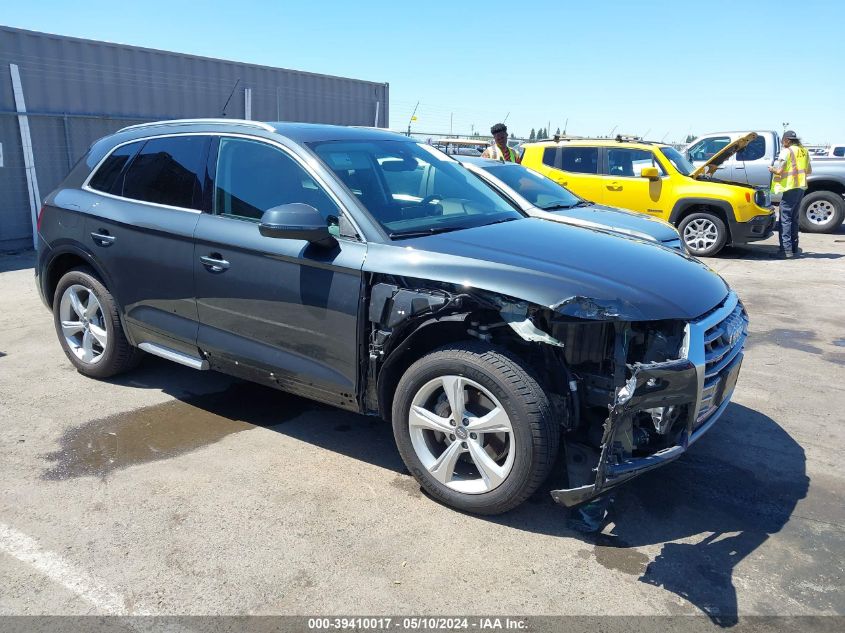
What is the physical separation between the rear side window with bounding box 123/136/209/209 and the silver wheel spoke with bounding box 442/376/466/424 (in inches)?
78.9

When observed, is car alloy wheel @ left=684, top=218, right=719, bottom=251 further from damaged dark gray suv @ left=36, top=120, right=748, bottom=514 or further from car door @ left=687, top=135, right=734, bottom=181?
damaged dark gray suv @ left=36, top=120, right=748, bottom=514

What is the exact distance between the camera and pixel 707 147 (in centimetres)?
1536

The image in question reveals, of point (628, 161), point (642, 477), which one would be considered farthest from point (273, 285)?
point (628, 161)

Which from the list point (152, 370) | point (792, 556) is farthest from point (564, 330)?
point (152, 370)

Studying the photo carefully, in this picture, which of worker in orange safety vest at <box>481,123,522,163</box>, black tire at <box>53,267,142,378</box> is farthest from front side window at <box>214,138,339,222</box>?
worker in orange safety vest at <box>481,123,522,163</box>

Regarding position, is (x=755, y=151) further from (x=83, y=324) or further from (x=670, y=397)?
(x=83, y=324)

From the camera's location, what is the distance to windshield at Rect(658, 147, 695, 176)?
11039 mm

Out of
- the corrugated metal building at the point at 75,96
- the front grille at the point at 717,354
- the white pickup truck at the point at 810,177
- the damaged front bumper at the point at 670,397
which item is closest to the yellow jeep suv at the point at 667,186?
the white pickup truck at the point at 810,177

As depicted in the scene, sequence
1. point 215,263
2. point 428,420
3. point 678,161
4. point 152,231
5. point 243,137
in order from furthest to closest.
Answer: point 678,161, point 152,231, point 243,137, point 215,263, point 428,420

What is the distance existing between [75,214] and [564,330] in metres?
3.63

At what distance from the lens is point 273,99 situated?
14.8 metres

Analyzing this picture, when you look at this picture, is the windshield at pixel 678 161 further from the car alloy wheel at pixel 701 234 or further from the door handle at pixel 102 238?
the door handle at pixel 102 238

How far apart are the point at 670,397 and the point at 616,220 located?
15.4 feet

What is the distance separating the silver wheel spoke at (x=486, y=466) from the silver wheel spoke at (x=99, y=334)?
307cm
